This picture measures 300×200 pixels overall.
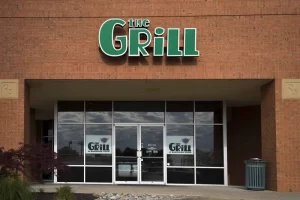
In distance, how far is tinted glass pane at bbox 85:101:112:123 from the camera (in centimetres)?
1938

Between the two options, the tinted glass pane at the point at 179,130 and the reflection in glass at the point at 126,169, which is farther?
the tinted glass pane at the point at 179,130

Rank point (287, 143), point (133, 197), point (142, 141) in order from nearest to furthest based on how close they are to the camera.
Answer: point (133, 197)
point (287, 143)
point (142, 141)

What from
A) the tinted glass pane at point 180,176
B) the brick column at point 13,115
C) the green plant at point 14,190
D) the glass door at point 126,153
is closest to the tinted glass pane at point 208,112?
the tinted glass pane at point 180,176

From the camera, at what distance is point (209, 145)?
764 inches

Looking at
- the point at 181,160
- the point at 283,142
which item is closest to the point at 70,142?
the point at 181,160

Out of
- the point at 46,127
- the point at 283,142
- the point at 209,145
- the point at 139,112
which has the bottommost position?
the point at 209,145

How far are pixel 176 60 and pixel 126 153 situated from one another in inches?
215

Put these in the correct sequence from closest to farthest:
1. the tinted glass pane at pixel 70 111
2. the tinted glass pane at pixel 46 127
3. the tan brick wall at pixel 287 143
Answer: the tan brick wall at pixel 287 143 < the tinted glass pane at pixel 70 111 < the tinted glass pane at pixel 46 127

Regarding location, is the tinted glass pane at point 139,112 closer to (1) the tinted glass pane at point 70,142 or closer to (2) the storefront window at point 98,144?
(2) the storefront window at point 98,144

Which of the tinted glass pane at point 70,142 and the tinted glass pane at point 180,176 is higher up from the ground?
the tinted glass pane at point 70,142

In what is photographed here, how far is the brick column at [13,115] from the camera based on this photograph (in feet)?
50.8

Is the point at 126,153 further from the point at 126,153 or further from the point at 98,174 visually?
the point at 98,174

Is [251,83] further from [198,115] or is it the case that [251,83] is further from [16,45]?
[16,45]

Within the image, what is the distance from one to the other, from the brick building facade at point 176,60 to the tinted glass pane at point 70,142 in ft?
12.6
